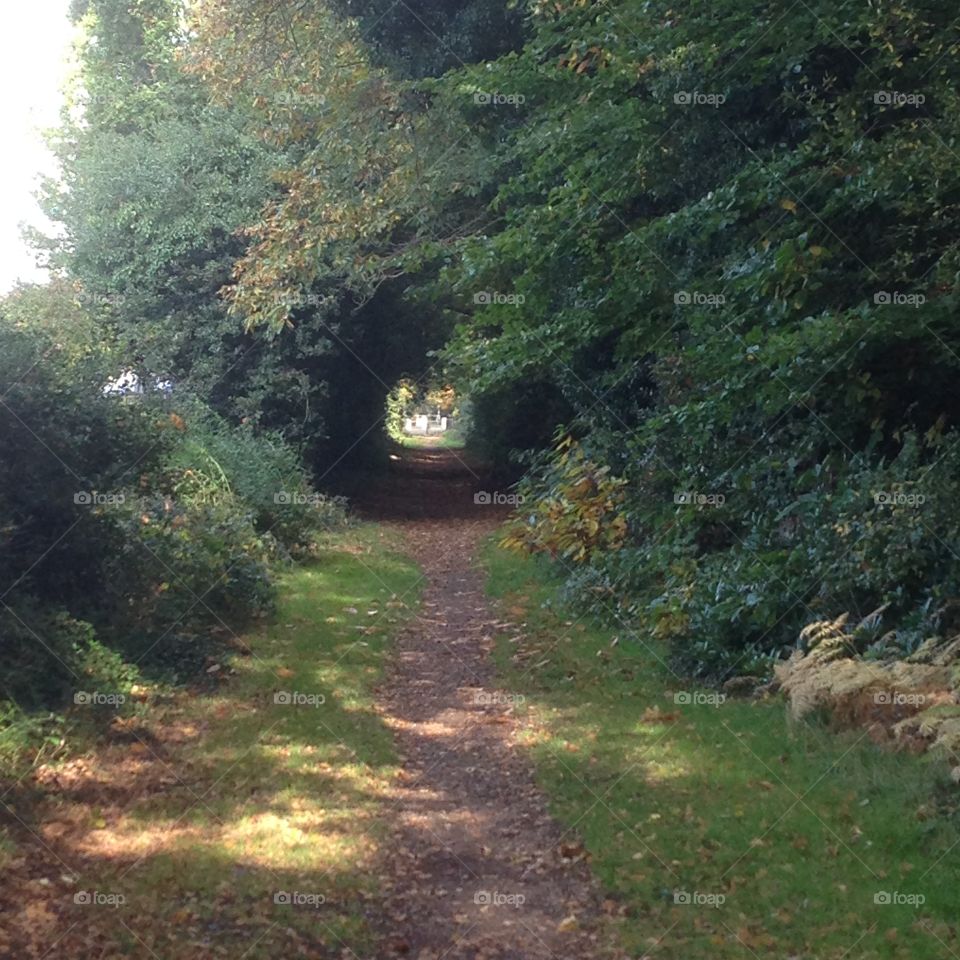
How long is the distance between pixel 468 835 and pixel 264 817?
4.52 feet

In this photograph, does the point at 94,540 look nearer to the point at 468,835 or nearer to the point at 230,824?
the point at 230,824

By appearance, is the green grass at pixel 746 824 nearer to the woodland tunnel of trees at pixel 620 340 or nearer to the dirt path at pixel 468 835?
the dirt path at pixel 468 835

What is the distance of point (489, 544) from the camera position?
73.2 ft

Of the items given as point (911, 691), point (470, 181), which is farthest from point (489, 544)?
point (911, 691)

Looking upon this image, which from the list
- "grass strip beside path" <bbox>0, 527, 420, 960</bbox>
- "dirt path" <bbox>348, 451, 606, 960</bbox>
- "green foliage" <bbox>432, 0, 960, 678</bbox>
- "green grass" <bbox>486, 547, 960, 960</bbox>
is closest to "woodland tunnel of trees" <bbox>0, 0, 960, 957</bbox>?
"green foliage" <bbox>432, 0, 960, 678</bbox>

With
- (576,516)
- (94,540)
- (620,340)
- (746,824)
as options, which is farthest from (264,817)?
(620,340)

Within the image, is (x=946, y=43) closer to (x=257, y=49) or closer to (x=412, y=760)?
(x=412, y=760)

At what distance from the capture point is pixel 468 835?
7566 mm

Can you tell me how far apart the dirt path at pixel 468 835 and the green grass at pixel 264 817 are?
0.73 feet

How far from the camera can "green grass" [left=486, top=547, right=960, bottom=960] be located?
6.02m

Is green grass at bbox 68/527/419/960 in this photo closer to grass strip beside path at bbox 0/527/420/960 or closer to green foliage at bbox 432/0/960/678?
grass strip beside path at bbox 0/527/420/960

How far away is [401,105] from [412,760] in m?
14.6

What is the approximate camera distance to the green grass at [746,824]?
602 cm

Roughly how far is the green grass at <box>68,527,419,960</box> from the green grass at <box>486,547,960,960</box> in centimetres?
145
